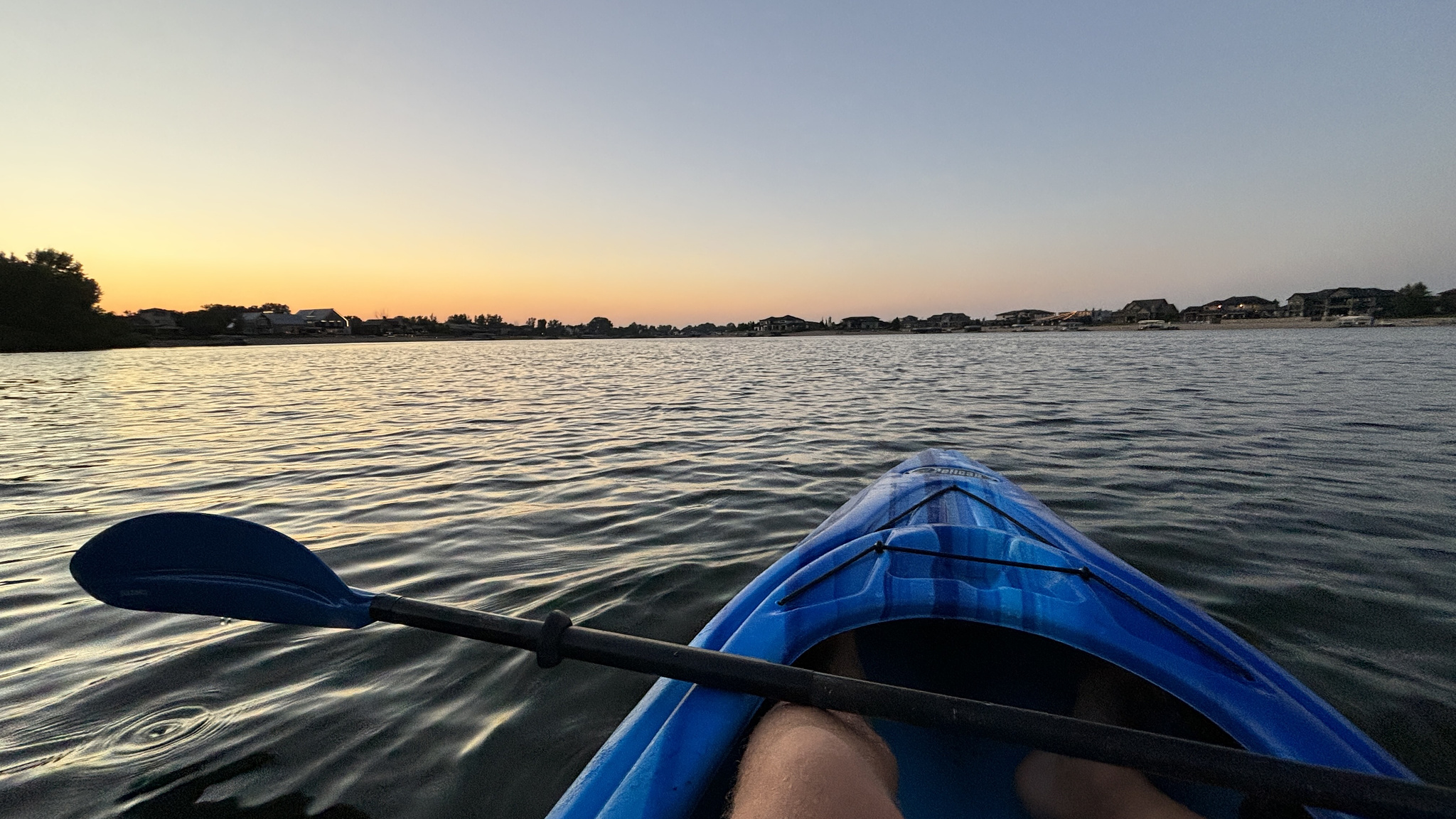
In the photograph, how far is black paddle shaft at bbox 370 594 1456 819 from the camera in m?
0.98

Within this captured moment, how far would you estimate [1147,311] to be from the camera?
91.0 m

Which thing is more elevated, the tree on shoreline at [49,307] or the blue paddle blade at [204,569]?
the tree on shoreline at [49,307]

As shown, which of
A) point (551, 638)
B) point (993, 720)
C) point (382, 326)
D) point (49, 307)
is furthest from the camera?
point (382, 326)

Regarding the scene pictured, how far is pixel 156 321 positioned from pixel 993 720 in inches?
3879

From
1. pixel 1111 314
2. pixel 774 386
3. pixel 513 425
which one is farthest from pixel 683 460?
pixel 1111 314

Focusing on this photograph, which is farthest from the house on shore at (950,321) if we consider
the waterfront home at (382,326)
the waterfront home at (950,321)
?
the waterfront home at (382,326)

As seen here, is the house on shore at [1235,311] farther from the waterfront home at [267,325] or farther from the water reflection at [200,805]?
the waterfront home at [267,325]

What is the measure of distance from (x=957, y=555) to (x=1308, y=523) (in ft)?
12.7

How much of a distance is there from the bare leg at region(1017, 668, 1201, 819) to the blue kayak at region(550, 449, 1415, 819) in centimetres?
8

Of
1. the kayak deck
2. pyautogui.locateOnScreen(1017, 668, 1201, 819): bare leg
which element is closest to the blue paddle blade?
the kayak deck

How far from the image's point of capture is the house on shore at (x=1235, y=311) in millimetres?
79438

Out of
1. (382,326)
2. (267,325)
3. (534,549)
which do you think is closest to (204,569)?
(534,549)

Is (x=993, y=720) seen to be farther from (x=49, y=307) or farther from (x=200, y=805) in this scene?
(x=49, y=307)

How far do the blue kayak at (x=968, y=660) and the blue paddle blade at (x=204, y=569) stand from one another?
1.41 m
